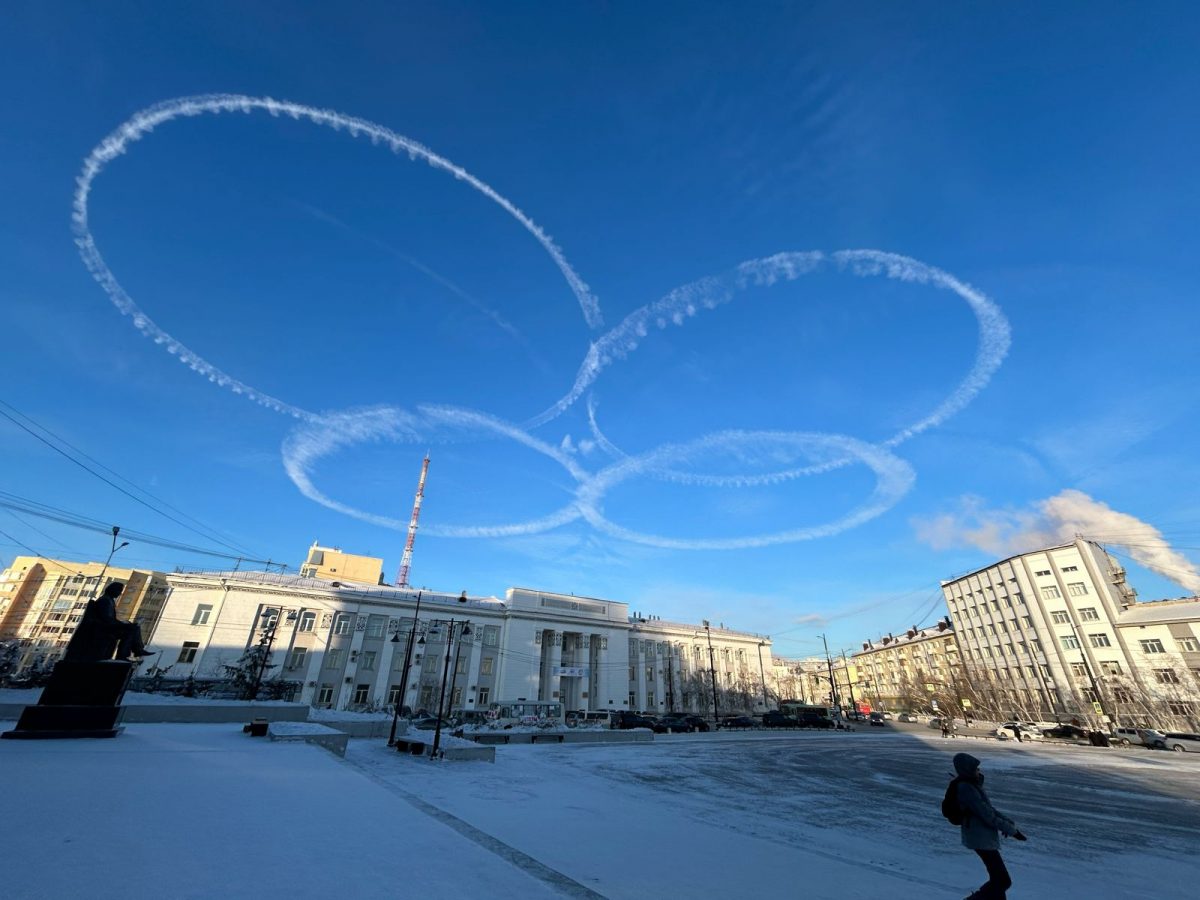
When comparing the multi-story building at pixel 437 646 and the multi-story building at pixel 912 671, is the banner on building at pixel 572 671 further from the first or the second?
the multi-story building at pixel 912 671

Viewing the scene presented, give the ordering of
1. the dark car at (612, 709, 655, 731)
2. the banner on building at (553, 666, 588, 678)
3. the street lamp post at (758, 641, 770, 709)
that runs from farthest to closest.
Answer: the street lamp post at (758, 641, 770, 709), the banner on building at (553, 666, 588, 678), the dark car at (612, 709, 655, 731)

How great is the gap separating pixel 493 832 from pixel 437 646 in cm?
5497

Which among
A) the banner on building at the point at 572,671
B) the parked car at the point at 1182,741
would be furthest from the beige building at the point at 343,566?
the parked car at the point at 1182,741

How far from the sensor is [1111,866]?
7613 mm

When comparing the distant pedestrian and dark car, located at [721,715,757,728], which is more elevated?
dark car, located at [721,715,757,728]

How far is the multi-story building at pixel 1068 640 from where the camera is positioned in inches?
1941

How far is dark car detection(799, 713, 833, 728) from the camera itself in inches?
1939

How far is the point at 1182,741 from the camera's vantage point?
38188mm

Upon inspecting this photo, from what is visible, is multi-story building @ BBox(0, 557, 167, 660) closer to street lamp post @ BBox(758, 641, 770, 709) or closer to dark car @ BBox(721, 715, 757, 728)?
dark car @ BBox(721, 715, 757, 728)

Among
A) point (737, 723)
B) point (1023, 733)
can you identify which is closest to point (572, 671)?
point (737, 723)

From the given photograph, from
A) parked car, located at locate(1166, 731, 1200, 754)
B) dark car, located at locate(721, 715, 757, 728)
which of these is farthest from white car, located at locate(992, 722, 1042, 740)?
dark car, located at locate(721, 715, 757, 728)

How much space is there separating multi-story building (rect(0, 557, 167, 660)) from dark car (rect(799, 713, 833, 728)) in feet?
323

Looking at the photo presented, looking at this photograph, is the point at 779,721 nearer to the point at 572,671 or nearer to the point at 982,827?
the point at 572,671

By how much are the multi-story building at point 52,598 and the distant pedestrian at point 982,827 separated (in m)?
114
